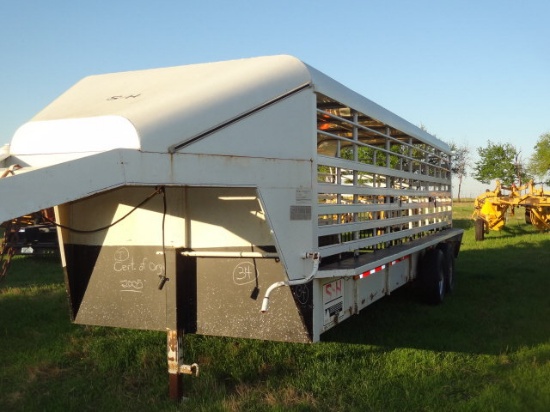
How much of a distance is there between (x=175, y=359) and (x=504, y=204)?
15.8m

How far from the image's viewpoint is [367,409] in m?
4.38

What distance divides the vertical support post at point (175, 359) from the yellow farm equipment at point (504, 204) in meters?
14.5

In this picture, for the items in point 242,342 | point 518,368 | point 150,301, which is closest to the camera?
point 150,301

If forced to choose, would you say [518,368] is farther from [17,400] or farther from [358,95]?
[17,400]

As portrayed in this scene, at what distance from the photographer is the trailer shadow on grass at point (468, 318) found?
244 inches

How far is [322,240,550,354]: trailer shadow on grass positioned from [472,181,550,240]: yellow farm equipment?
25.0 feet

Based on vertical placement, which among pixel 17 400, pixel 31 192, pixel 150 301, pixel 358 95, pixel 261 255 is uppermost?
pixel 358 95

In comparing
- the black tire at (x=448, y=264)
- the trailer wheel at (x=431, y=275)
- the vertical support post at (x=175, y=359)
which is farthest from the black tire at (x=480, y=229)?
the vertical support post at (x=175, y=359)

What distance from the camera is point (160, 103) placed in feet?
12.2

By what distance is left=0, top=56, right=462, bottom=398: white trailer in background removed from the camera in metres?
3.51

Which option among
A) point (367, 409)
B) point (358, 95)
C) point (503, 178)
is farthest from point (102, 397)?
point (503, 178)

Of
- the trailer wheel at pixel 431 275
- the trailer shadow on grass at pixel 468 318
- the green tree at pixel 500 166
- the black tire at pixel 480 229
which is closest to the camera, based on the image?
the trailer shadow on grass at pixel 468 318

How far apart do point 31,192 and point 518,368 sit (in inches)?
170

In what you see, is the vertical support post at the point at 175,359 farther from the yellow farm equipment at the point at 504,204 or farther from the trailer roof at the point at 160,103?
the yellow farm equipment at the point at 504,204
